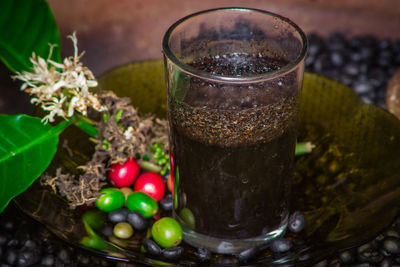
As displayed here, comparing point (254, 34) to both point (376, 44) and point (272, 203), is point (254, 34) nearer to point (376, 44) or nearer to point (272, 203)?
point (272, 203)

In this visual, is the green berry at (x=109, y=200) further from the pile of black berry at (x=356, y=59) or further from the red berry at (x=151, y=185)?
the pile of black berry at (x=356, y=59)

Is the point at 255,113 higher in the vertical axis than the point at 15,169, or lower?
higher

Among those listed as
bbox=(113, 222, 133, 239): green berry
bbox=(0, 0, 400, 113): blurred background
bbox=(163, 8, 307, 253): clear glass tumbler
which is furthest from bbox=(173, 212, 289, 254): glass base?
bbox=(0, 0, 400, 113): blurred background

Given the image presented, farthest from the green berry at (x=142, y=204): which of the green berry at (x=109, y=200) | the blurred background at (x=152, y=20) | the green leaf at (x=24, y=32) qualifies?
the blurred background at (x=152, y=20)

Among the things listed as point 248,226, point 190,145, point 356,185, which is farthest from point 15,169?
point 356,185

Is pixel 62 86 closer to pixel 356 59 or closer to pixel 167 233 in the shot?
pixel 167 233

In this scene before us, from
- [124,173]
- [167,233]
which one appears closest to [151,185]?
[124,173]

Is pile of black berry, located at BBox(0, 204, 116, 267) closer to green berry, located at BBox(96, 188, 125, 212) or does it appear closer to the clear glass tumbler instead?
green berry, located at BBox(96, 188, 125, 212)
